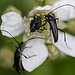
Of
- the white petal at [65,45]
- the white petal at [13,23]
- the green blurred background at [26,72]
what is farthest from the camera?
the green blurred background at [26,72]

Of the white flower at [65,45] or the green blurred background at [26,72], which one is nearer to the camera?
the white flower at [65,45]

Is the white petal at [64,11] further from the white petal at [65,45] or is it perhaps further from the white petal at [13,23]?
the white petal at [13,23]

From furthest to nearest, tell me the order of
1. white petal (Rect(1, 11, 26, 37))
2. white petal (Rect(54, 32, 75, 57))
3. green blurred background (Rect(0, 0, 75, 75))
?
green blurred background (Rect(0, 0, 75, 75)) → white petal (Rect(54, 32, 75, 57)) → white petal (Rect(1, 11, 26, 37))

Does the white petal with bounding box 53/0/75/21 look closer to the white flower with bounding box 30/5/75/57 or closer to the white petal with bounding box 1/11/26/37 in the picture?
the white flower with bounding box 30/5/75/57

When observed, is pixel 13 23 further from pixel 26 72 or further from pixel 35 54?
pixel 26 72

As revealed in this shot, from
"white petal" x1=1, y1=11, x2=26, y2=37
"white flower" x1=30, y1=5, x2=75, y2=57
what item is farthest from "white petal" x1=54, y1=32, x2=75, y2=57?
"white petal" x1=1, y1=11, x2=26, y2=37

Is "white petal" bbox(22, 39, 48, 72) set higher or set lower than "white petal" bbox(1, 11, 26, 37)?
lower

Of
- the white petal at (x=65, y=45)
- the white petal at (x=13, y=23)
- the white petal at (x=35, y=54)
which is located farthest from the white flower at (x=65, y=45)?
the white petal at (x=13, y=23)
